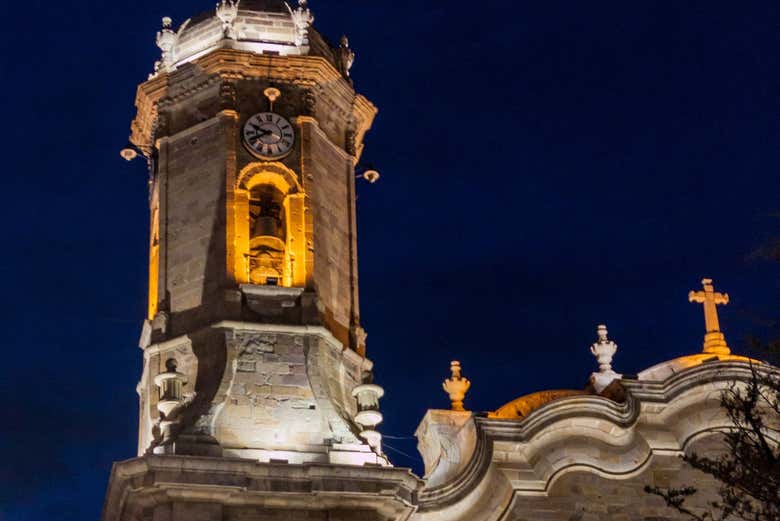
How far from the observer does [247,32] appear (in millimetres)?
26438

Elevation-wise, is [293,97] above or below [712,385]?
above

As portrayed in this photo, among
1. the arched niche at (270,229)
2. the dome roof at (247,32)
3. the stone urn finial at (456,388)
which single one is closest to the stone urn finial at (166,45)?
the dome roof at (247,32)

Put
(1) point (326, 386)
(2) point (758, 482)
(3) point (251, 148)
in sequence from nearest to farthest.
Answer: (2) point (758, 482) → (1) point (326, 386) → (3) point (251, 148)

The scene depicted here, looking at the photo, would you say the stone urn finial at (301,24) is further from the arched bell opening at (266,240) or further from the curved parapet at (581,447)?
the curved parapet at (581,447)

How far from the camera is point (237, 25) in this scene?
26.4 meters

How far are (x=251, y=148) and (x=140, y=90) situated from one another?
256 centimetres

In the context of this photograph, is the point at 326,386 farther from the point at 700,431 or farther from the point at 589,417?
the point at 700,431

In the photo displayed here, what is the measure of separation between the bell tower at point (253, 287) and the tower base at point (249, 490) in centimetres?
2

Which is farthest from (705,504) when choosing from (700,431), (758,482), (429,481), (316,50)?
(316,50)

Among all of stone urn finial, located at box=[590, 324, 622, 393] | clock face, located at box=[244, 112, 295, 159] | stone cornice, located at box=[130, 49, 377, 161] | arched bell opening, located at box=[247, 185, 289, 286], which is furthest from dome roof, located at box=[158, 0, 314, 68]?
stone urn finial, located at box=[590, 324, 622, 393]

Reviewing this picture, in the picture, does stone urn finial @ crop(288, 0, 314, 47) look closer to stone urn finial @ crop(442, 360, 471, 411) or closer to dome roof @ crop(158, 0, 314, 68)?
dome roof @ crop(158, 0, 314, 68)

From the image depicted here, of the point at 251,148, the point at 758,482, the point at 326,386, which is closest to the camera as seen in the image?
the point at 758,482

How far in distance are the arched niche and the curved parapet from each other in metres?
3.69

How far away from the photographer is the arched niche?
24391 millimetres
